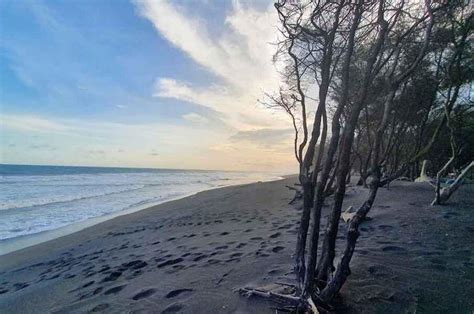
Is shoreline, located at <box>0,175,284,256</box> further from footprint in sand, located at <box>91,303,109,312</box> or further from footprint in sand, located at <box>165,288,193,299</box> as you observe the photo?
footprint in sand, located at <box>165,288,193,299</box>

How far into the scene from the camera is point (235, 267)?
15.9ft

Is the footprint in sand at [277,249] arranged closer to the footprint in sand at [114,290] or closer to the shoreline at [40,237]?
the footprint in sand at [114,290]

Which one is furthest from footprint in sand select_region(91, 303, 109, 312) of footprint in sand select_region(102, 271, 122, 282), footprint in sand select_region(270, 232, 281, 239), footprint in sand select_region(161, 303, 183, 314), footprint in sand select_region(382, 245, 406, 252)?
footprint in sand select_region(382, 245, 406, 252)

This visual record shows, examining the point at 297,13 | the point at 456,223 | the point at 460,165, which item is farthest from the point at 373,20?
the point at 460,165

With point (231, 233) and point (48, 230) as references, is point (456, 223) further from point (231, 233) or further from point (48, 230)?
point (48, 230)

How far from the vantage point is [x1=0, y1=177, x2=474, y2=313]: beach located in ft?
11.6

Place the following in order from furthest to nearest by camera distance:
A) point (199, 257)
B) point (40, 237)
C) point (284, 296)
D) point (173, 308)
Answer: point (40, 237) → point (199, 257) → point (173, 308) → point (284, 296)

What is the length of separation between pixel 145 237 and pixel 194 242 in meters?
2.50

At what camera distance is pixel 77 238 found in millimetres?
10445

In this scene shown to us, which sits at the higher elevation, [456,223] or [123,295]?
[456,223]

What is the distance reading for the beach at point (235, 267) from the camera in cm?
354

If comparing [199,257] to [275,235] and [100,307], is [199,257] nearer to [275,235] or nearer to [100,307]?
[275,235]

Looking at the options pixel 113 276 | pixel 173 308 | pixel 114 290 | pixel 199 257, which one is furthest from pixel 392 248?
pixel 113 276

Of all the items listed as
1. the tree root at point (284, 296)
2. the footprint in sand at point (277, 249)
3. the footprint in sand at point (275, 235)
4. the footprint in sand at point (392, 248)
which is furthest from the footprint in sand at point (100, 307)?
the footprint in sand at point (392, 248)
